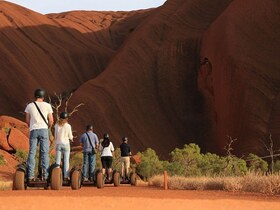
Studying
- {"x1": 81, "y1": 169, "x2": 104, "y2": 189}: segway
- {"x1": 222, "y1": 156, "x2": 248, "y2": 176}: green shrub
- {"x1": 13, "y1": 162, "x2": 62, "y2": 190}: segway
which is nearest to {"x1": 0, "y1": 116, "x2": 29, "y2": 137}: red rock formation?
{"x1": 222, "y1": 156, "x2": 248, "y2": 176}: green shrub

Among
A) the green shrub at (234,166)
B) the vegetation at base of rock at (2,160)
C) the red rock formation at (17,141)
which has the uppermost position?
the red rock formation at (17,141)

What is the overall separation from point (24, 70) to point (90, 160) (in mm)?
49599

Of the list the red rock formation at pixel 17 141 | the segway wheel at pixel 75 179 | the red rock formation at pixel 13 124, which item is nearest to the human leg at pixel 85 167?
the segway wheel at pixel 75 179

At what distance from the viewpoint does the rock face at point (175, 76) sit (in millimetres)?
45156

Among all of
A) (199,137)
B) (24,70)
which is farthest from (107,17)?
(199,137)

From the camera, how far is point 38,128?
10992 millimetres

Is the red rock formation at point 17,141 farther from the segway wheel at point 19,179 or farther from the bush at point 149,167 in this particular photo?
the segway wheel at point 19,179

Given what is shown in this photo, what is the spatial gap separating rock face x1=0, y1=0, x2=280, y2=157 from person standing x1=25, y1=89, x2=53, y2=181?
32296mm

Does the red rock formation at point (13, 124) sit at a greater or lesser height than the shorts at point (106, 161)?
greater

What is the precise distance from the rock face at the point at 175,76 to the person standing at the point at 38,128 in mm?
32296

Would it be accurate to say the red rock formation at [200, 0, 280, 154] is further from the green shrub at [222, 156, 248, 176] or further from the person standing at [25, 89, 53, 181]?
the person standing at [25, 89, 53, 181]

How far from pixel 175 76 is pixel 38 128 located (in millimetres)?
45752

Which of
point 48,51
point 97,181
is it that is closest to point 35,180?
point 97,181

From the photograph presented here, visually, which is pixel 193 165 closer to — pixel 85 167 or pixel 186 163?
pixel 186 163
